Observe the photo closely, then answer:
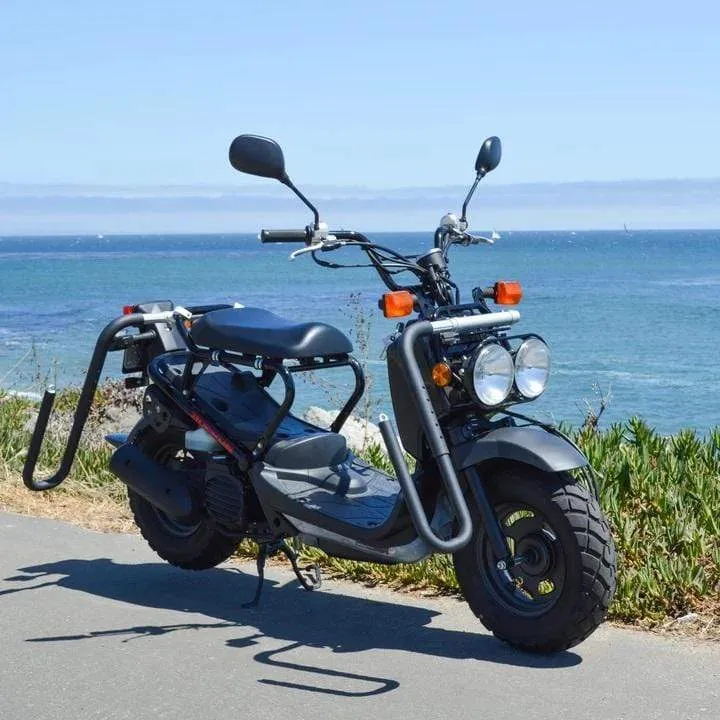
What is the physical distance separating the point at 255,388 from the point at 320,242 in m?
1.13

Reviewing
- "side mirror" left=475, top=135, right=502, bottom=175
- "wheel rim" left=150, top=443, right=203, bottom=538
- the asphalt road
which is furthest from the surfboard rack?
"side mirror" left=475, top=135, right=502, bottom=175

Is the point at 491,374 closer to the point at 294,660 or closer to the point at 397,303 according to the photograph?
the point at 397,303

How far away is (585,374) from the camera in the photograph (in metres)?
26.7

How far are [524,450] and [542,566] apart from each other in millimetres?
472

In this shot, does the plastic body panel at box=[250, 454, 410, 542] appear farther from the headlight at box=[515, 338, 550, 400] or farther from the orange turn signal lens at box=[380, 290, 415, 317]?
the orange turn signal lens at box=[380, 290, 415, 317]

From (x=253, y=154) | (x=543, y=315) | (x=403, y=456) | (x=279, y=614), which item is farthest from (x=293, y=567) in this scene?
(x=543, y=315)

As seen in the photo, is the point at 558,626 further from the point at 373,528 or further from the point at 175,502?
the point at 175,502

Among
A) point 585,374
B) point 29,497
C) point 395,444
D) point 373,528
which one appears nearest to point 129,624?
point 373,528

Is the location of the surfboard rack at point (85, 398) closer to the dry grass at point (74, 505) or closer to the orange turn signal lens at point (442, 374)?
the dry grass at point (74, 505)

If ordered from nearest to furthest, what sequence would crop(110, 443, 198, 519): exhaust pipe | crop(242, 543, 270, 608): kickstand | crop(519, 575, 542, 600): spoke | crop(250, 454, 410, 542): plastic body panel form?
crop(519, 575, 542, 600): spoke → crop(250, 454, 410, 542): plastic body panel → crop(242, 543, 270, 608): kickstand → crop(110, 443, 198, 519): exhaust pipe

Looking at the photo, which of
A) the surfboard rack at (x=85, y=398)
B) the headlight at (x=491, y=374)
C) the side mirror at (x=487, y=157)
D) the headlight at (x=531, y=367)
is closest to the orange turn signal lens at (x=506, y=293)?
the headlight at (x=531, y=367)

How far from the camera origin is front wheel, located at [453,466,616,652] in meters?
4.79

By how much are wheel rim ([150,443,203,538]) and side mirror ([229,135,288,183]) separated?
1.76 meters

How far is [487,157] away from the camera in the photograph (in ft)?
18.2
